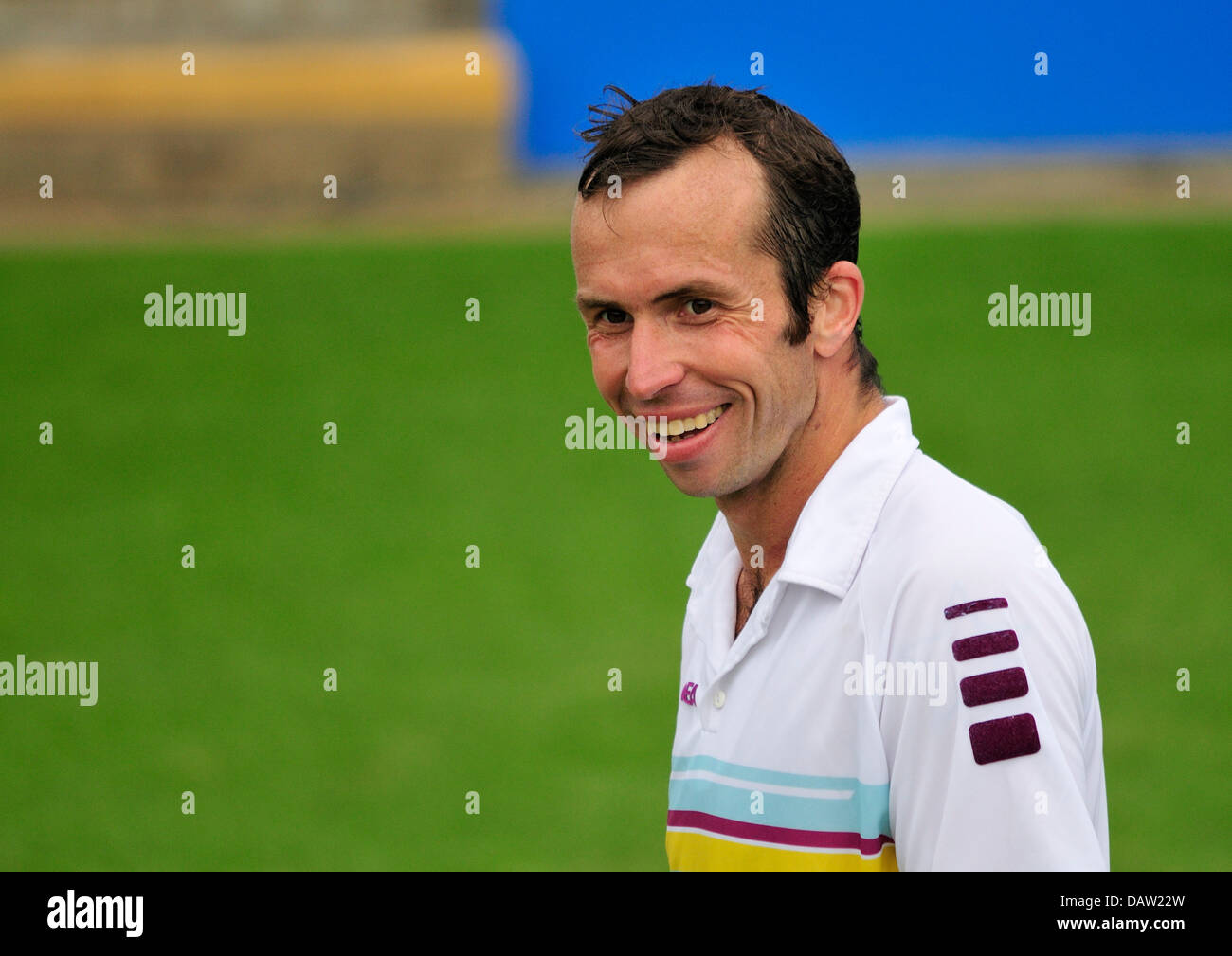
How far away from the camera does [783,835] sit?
245cm

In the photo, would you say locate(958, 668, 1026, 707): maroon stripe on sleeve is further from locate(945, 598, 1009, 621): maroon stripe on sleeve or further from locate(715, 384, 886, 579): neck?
locate(715, 384, 886, 579): neck

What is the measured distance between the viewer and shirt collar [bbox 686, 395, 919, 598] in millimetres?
2475

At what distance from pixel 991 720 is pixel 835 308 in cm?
90

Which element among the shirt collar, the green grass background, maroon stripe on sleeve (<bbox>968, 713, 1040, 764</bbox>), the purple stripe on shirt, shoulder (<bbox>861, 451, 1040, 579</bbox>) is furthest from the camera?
the green grass background

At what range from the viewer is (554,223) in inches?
647

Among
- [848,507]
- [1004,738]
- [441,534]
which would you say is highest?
[441,534]

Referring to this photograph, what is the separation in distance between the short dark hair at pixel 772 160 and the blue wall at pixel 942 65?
1374 centimetres

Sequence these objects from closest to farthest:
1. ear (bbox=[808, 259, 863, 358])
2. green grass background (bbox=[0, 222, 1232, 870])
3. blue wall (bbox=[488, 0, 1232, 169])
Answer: ear (bbox=[808, 259, 863, 358]) < green grass background (bbox=[0, 222, 1232, 870]) < blue wall (bbox=[488, 0, 1232, 169])

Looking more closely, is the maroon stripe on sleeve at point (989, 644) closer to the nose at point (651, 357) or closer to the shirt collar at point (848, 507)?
the shirt collar at point (848, 507)

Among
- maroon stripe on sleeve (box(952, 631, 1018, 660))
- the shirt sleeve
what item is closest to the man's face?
the shirt sleeve

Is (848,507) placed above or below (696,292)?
below

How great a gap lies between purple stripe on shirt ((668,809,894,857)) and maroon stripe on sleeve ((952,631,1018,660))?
36 cm

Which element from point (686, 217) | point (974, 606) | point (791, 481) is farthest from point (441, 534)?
point (974, 606)

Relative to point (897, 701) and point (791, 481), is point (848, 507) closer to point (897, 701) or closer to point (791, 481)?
point (791, 481)
